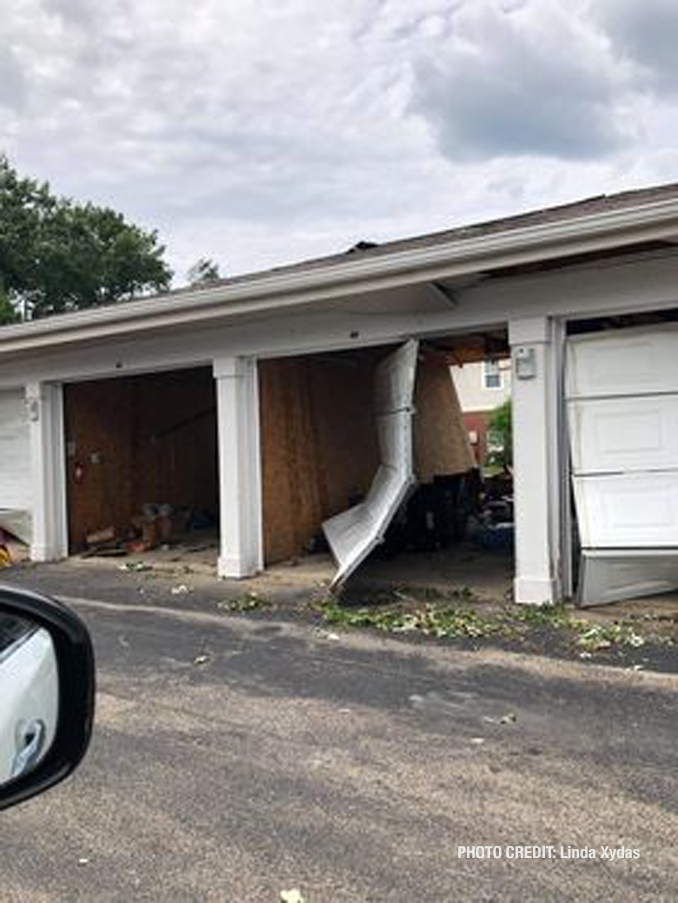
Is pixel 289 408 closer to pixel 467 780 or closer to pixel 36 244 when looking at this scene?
pixel 467 780

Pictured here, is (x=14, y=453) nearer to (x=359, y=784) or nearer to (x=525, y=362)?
(x=525, y=362)

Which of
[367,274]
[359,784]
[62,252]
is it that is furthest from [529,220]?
[62,252]

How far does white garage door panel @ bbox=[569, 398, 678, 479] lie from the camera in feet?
24.8

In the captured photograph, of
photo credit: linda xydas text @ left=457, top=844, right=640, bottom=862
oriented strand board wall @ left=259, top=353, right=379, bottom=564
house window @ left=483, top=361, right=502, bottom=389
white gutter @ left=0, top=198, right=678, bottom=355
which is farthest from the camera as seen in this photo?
house window @ left=483, top=361, right=502, bottom=389

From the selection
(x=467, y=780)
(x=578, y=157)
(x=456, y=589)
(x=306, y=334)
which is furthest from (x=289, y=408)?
(x=467, y=780)

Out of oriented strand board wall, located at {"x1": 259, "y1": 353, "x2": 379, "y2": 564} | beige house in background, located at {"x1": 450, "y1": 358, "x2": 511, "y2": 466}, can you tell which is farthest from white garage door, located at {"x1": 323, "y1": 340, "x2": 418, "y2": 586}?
beige house in background, located at {"x1": 450, "y1": 358, "x2": 511, "y2": 466}

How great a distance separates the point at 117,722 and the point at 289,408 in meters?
6.53

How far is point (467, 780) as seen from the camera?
4059 mm

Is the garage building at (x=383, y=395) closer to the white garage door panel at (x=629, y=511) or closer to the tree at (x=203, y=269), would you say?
the white garage door panel at (x=629, y=511)

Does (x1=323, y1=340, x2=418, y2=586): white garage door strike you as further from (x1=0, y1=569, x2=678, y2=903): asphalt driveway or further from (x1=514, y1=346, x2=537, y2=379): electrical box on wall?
(x1=0, y1=569, x2=678, y2=903): asphalt driveway

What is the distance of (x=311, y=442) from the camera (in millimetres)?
11742

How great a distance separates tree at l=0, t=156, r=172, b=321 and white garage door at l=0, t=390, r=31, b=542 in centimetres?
2271

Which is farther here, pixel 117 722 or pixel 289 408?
pixel 289 408

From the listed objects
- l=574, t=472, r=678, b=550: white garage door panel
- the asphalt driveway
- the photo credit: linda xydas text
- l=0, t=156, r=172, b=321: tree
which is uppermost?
l=0, t=156, r=172, b=321: tree
